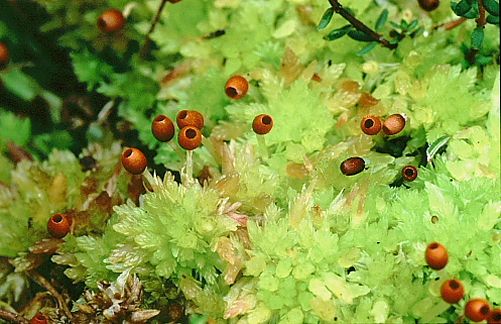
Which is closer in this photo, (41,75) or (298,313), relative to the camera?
(298,313)

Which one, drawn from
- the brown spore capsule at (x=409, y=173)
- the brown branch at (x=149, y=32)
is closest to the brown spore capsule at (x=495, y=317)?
the brown spore capsule at (x=409, y=173)

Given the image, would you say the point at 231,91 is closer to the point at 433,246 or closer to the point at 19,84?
the point at 433,246

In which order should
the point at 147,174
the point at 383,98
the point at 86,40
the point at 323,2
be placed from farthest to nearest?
the point at 86,40
the point at 323,2
the point at 383,98
the point at 147,174

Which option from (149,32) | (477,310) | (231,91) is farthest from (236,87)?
(477,310)

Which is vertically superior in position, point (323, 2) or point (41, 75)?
point (323, 2)

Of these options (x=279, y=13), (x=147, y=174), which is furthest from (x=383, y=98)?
(x=147, y=174)

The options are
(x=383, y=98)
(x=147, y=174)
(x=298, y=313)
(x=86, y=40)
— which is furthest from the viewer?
(x=86, y=40)

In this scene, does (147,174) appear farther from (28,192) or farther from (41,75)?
(41,75)

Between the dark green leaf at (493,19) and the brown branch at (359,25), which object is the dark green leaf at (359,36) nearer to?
the brown branch at (359,25)

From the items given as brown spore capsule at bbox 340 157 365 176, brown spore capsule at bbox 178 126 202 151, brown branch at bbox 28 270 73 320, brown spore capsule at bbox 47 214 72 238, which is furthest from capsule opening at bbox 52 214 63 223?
brown spore capsule at bbox 340 157 365 176
